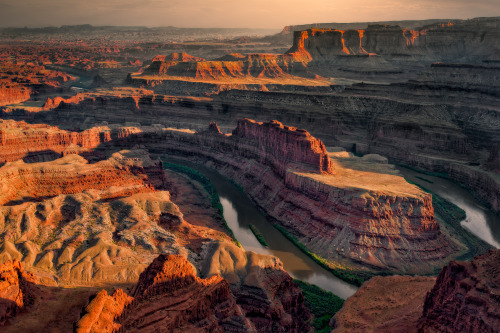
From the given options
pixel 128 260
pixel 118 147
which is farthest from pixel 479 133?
pixel 128 260

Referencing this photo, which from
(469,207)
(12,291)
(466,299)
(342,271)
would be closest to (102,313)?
(12,291)

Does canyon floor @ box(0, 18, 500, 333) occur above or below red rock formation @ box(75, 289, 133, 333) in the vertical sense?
below

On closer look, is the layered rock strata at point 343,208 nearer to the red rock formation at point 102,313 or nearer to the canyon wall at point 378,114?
the canyon wall at point 378,114

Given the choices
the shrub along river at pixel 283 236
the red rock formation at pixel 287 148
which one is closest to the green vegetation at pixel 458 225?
the shrub along river at pixel 283 236

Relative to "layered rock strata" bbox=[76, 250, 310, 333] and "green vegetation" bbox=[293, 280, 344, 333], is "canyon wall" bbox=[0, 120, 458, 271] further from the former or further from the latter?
"layered rock strata" bbox=[76, 250, 310, 333]

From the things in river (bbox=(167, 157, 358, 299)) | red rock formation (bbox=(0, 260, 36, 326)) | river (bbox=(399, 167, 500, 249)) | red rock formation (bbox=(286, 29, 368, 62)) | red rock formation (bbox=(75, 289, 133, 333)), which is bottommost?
river (bbox=(167, 157, 358, 299))

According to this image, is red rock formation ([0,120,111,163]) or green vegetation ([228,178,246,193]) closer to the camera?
red rock formation ([0,120,111,163])

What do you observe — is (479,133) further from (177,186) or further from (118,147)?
(118,147)

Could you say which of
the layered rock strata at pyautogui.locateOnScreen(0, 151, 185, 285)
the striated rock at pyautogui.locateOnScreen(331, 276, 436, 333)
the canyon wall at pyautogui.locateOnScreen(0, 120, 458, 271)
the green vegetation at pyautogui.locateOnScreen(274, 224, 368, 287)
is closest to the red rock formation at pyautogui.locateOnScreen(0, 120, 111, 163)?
the layered rock strata at pyautogui.locateOnScreen(0, 151, 185, 285)
